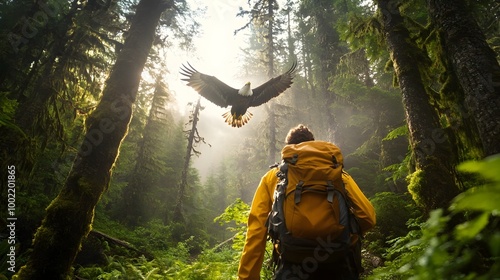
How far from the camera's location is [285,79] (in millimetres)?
10695

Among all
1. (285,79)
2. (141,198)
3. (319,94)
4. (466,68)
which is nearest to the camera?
(466,68)

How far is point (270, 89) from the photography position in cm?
1062

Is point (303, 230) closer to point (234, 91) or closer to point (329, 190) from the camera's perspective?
point (329, 190)

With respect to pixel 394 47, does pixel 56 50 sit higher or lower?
higher

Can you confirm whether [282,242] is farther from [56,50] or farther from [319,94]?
[319,94]

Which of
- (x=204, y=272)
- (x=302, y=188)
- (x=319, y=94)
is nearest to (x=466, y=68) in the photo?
(x=302, y=188)

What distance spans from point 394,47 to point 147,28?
4961 mm

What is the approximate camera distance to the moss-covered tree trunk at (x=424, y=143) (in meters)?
4.43

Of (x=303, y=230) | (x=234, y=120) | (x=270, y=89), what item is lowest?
(x=303, y=230)

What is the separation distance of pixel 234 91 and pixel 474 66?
7.48 m

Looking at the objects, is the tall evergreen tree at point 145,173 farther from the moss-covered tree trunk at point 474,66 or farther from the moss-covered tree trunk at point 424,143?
the moss-covered tree trunk at point 474,66

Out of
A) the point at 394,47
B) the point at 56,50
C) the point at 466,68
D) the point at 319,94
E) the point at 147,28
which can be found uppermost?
the point at 319,94

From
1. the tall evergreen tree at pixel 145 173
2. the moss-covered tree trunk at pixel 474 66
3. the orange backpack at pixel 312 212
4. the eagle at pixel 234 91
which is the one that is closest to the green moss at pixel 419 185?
the moss-covered tree trunk at pixel 474 66

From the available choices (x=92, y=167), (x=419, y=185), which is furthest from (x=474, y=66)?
(x=92, y=167)
